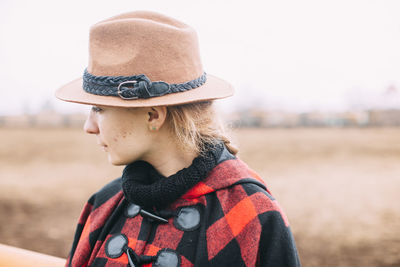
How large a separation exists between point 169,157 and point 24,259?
955mm

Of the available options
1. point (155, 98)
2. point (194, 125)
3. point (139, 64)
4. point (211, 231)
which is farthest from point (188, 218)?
point (139, 64)

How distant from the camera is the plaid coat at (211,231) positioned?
128cm

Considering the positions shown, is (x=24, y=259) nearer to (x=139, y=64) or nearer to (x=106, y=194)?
(x=106, y=194)

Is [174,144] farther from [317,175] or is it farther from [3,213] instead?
[317,175]

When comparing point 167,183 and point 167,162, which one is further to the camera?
point 167,162

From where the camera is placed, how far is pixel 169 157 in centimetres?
148

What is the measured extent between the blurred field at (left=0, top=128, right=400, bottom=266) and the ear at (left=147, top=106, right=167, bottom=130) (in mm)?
1407

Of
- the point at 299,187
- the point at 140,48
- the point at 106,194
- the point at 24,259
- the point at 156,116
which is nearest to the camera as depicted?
the point at 140,48

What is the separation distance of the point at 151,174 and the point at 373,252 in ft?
10.6

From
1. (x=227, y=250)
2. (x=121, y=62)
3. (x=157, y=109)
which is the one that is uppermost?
(x=121, y=62)

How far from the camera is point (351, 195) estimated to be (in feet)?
18.1

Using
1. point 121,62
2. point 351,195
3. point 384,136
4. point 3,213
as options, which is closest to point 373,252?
point 351,195

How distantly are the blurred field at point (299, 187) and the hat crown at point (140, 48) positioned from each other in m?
1.46

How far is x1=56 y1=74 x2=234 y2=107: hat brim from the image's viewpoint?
1288 mm
